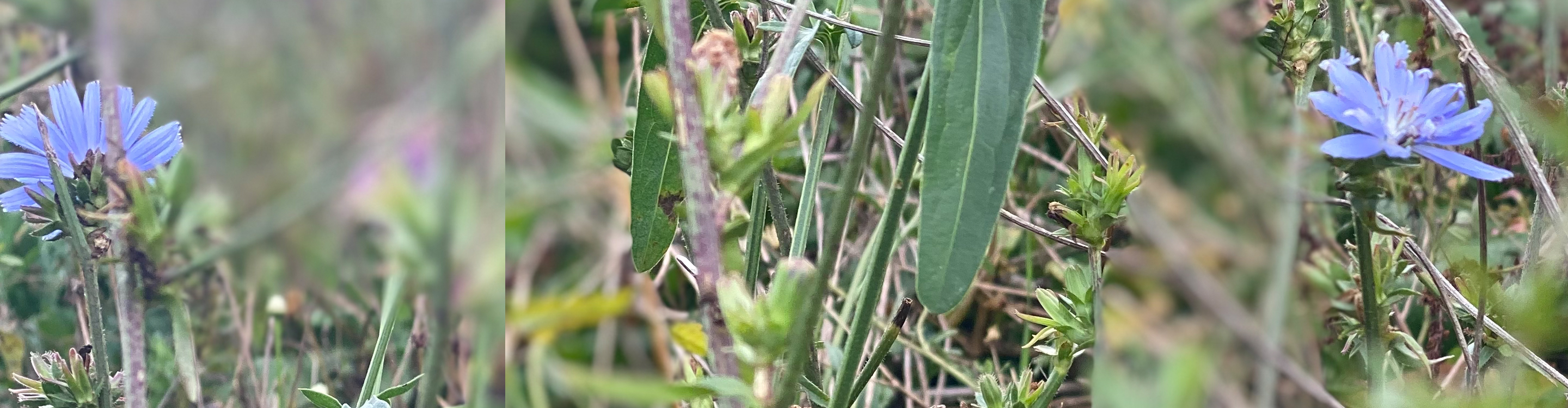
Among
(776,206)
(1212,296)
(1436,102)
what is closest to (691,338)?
(1212,296)

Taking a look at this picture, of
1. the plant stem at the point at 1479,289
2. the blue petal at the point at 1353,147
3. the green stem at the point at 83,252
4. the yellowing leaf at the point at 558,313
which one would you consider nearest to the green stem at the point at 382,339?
the green stem at the point at 83,252

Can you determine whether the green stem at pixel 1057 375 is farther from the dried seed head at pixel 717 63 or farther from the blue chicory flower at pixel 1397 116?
the dried seed head at pixel 717 63

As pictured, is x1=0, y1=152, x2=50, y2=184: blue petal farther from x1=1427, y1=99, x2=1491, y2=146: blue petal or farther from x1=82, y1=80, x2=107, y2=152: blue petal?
x1=1427, y1=99, x2=1491, y2=146: blue petal

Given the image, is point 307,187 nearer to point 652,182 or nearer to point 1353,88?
point 652,182

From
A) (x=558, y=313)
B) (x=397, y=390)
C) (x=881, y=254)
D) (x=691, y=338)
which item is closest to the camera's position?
(x=558, y=313)

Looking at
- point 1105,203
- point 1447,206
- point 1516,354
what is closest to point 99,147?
point 1105,203

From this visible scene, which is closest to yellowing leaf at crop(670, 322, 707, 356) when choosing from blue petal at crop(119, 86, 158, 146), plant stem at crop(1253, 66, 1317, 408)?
plant stem at crop(1253, 66, 1317, 408)
